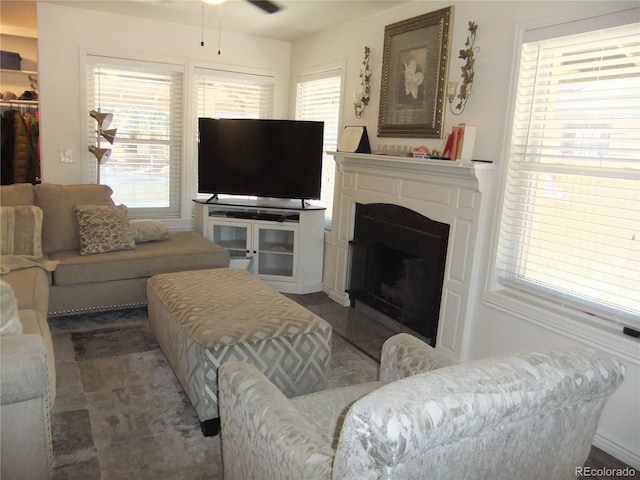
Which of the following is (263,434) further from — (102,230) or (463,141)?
(102,230)

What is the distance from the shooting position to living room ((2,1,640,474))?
7.75 ft

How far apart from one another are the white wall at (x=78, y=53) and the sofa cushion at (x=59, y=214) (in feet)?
2.35

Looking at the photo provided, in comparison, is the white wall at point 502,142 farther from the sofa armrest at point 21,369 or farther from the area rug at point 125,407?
the sofa armrest at point 21,369

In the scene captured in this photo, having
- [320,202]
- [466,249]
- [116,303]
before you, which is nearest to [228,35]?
[320,202]

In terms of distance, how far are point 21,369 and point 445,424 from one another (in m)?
1.33

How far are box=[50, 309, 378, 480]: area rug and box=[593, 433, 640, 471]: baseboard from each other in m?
1.25

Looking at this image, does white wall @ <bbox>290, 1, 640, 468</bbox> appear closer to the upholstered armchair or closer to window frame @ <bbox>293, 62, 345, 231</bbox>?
window frame @ <bbox>293, 62, 345, 231</bbox>

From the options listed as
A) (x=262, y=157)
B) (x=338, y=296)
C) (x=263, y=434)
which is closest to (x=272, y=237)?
(x=262, y=157)

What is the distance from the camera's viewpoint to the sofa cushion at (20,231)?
3.27m

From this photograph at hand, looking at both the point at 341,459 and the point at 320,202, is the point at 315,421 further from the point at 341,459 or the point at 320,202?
the point at 320,202

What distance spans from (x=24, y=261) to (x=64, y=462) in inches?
66.2

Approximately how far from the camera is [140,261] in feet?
11.9

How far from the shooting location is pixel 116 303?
11.8 ft

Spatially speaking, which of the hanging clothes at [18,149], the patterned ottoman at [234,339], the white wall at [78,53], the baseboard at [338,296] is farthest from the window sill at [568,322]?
the hanging clothes at [18,149]
